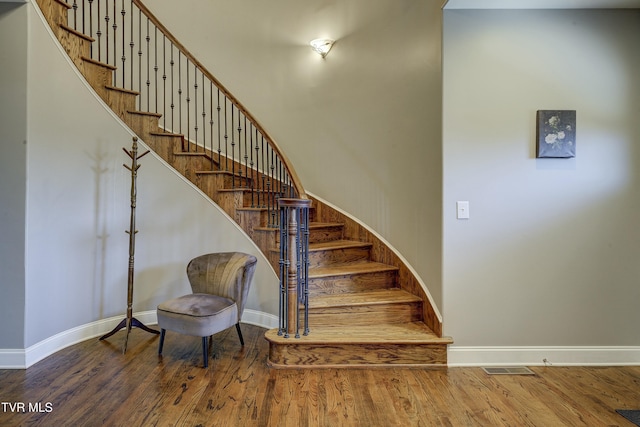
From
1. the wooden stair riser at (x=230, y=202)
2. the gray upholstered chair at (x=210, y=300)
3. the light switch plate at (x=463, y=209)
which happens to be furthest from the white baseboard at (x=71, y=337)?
the light switch plate at (x=463, y=209)

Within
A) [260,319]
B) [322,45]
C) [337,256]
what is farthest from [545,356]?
[322,45]

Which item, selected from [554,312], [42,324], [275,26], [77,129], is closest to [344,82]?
[275,26]

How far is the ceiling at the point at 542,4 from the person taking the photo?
2262mm

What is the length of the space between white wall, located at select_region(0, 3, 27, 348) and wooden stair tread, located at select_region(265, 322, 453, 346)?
5.88 feet

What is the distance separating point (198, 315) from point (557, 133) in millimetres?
2839

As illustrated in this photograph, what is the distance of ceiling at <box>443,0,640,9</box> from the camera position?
2.26m

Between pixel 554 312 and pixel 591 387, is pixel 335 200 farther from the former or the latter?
pixel 591 387

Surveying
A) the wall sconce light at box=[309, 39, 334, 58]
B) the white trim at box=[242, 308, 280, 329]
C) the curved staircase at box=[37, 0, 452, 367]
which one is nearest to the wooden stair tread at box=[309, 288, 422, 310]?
the curved staircase at box=[37, 0, 452, 367]

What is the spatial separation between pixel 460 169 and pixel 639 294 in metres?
1.55

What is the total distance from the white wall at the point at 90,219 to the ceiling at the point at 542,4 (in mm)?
2608

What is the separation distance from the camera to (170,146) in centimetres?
326

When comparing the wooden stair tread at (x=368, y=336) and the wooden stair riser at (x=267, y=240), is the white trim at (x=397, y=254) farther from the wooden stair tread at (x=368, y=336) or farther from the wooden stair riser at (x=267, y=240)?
the wooden stair riser at (x=267, y=240)

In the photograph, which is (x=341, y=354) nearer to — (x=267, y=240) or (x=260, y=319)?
(x=260, y=319)

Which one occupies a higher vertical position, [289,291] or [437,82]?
[437,82]
